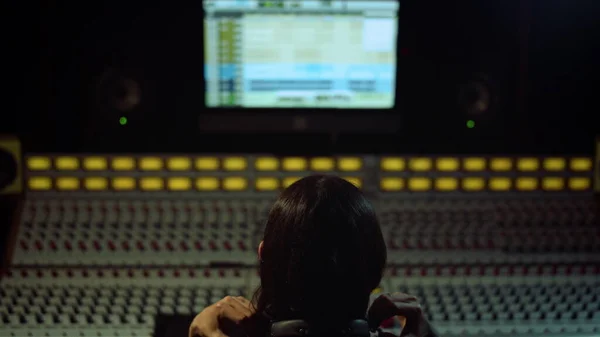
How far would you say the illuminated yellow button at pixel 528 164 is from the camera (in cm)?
208

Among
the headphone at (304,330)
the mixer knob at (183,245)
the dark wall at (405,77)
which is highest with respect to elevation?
the dark wall at (405,77)

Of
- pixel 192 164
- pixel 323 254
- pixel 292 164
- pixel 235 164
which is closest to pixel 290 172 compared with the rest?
pixel 292 164

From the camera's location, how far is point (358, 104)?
6.79 ft

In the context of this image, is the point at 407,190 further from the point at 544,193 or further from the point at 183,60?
the point at 183,60

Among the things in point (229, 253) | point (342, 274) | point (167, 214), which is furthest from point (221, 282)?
point (342, 274)

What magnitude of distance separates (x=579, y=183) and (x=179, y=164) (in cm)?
122

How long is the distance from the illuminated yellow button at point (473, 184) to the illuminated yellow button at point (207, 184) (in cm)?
75

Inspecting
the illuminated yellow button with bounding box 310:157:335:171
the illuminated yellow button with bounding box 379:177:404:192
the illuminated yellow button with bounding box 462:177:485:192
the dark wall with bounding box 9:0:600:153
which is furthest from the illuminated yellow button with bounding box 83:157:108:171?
the illuminated yellow button with bounding box 462:177:485:192

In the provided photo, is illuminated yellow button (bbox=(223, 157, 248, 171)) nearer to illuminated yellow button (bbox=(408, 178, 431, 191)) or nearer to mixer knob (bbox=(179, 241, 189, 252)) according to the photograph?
mixer knob (bbox=(179, 241, 189, 252))

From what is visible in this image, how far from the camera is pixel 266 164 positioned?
2.04 meters

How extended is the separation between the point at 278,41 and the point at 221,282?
2.38 ft

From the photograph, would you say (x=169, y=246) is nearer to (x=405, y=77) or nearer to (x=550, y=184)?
(x=405, y=77)

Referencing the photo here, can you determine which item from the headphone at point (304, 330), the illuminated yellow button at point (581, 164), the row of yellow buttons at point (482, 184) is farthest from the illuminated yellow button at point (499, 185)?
the headphone at point (304, 330)

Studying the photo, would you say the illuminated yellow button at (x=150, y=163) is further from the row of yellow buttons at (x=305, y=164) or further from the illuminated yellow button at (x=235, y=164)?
the illuminated yellow button at (x=235, y=164)
